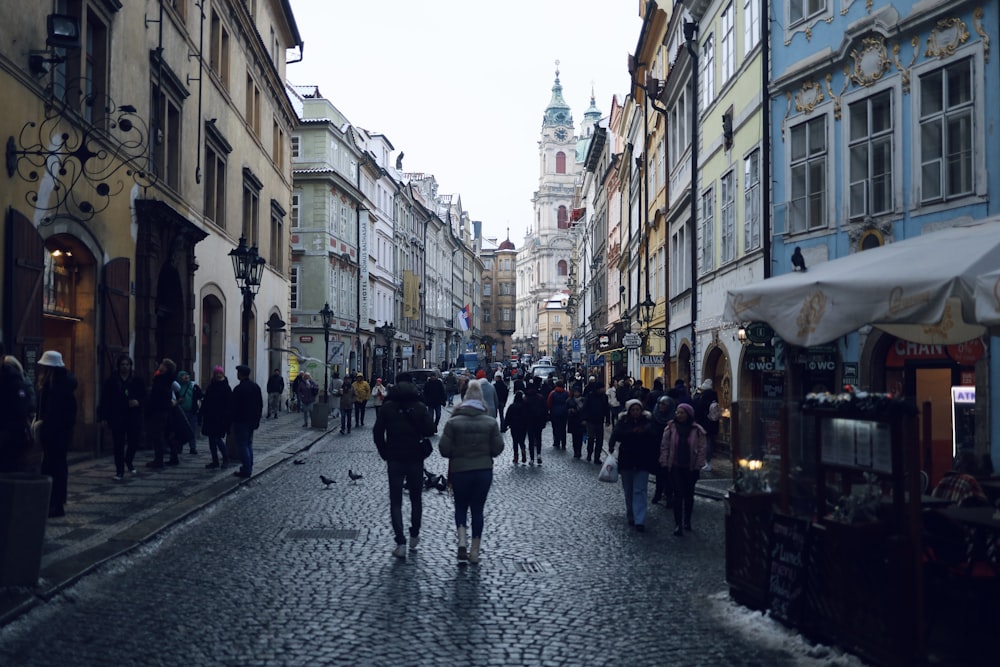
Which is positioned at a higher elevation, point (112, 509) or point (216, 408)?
point (216, 408)

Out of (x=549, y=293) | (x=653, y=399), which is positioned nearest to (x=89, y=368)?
(x=653, y=399)

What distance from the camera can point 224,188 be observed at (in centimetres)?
2961

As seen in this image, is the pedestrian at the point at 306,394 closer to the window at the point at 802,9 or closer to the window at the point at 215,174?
the window at the point at 215,174

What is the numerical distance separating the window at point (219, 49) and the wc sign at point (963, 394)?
2033 centimetres

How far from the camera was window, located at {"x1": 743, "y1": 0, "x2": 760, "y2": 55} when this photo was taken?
20.5 meters

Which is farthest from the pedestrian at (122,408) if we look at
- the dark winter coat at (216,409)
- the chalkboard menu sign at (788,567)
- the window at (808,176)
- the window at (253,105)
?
the window at (253,105)

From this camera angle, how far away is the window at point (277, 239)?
38.4 metres

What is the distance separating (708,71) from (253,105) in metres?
15.6

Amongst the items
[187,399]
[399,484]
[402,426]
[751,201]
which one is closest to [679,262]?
[751,201]

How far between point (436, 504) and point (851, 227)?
8074 millimetres

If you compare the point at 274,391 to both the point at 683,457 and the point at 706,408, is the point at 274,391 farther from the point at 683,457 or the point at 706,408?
the point at 683,457

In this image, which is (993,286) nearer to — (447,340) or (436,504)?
(436,504)

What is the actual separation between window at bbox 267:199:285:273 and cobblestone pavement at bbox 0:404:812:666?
998 inches

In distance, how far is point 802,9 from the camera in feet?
61.1
